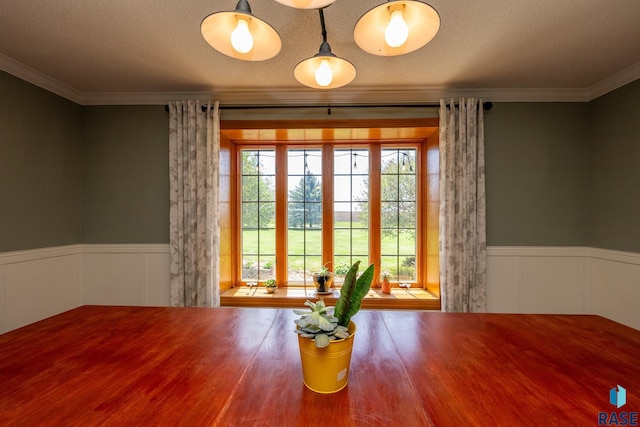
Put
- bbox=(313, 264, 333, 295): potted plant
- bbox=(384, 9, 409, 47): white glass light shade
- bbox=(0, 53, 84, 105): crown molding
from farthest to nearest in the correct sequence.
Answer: bbox=(313, 264, 333, 295): potted plant → bbox=(0, 53, 84, 105): crown molding → bbox=(384, 9, 409, 47): white glass light shade

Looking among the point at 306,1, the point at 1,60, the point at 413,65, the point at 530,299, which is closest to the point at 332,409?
the point at 306,1

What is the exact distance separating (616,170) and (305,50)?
2.65 metres

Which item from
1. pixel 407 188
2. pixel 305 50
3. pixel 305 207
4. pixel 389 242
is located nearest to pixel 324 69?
pixel 305 50

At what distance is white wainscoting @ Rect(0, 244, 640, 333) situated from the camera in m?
2.19

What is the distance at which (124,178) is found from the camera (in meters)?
2.66

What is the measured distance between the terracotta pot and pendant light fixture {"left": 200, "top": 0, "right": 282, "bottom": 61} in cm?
103

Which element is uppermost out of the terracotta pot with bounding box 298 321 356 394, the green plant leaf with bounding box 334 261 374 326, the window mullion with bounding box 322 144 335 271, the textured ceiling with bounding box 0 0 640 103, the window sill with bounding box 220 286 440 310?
the textured ceiling with bounding box 0 0 640 103

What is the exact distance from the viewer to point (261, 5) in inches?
61.1

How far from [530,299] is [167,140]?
3644 millimetres

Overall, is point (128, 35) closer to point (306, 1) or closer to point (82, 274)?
point (306, 1)

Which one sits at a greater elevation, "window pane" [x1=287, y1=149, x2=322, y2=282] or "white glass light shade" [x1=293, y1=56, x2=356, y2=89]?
"white glass light shade" [x1=293, y1=56, x2=356, y2=89]

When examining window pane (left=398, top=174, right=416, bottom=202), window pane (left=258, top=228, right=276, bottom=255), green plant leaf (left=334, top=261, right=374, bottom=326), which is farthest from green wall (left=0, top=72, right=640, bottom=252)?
green plant leaf (left=334, top=261, right=374, bottom=326)

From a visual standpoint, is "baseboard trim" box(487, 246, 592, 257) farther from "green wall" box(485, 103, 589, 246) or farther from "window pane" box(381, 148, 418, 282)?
"window pane" box(381, 148, 418, 282)

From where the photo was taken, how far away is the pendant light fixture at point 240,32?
3.15 feet
